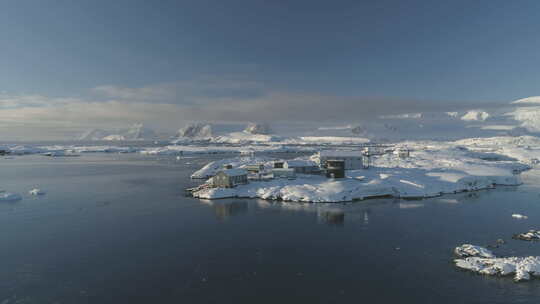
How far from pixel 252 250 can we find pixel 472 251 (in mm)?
15067

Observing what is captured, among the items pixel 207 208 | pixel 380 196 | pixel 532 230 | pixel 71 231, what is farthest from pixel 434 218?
pixel 71 231

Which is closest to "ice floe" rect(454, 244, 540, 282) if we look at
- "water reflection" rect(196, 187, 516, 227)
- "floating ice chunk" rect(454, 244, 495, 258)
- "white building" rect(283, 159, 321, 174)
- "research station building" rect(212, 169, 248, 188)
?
"floating ice chunk" rect(454, 244, 495, 258)

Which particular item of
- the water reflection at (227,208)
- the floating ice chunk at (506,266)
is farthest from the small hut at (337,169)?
the floating ice chunk at (506,266)

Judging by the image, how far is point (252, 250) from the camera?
2159 cm

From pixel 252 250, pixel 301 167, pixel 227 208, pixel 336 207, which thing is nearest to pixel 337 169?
pixel 301 167

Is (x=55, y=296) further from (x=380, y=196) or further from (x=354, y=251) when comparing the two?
(x=380, y=196)

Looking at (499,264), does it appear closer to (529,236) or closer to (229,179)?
(529,236)

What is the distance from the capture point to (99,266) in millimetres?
18938

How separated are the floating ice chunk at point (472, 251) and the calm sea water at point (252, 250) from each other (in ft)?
2.02

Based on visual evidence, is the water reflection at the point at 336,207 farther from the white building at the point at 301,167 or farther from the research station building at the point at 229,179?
the white building at the point at 301,167

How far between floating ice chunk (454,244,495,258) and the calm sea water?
0.61 metres

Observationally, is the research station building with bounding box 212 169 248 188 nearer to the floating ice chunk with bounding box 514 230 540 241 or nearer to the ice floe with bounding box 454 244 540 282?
the ice floe with bounding box 454 244 540 282

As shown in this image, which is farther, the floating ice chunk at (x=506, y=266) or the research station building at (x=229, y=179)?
the research station building at (x=229, y=179)

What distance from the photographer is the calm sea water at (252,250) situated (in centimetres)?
1588
